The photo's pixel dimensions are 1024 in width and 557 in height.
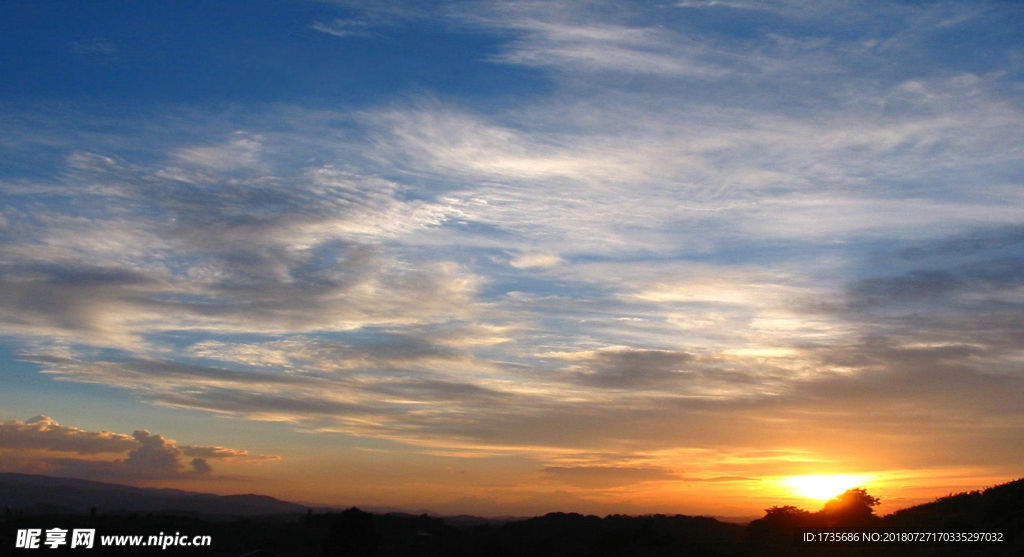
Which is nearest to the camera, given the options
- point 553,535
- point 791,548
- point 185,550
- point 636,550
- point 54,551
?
point 791,548

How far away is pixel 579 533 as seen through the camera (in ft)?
344

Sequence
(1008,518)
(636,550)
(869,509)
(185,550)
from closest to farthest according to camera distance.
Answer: (1008,518) < (869,509) < (636,550) < (185,550)

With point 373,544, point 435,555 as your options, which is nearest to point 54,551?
point 373,544

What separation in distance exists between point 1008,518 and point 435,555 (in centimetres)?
6861

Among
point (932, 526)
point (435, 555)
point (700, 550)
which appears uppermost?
point (932, 526)

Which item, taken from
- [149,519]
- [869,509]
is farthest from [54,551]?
[869,509]

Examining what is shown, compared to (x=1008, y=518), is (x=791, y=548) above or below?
below

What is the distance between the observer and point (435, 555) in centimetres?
9300

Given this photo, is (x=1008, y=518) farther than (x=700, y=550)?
No

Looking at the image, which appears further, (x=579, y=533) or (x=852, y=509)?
(x=579, y=533)

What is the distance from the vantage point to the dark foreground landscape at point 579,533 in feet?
146

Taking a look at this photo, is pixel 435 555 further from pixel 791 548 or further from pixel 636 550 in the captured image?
pixel 791 548

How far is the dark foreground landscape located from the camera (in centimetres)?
4459

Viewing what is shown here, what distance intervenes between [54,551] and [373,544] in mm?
32970
